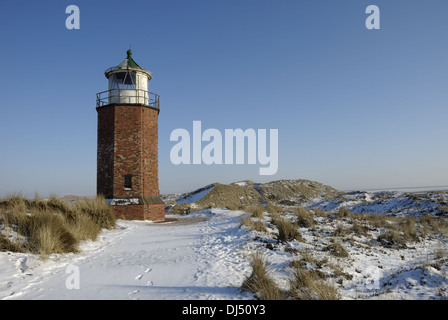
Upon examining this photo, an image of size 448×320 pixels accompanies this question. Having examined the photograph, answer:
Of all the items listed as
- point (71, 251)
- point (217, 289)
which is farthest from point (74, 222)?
point (217, 289)

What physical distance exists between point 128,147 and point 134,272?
12155 mm

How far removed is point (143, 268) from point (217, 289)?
2205 mm

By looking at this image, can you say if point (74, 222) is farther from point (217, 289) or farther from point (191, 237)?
point (217, 289)

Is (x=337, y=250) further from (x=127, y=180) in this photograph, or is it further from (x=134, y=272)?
(x=127, y=180)

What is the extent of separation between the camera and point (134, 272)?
564 centimetres

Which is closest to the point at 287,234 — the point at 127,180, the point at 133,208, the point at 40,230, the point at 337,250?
the point at 337,250

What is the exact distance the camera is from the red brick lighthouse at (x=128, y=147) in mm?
16375

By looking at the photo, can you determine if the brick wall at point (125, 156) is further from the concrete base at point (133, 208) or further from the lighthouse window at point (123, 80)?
the lighthouse window at point (123, 80)

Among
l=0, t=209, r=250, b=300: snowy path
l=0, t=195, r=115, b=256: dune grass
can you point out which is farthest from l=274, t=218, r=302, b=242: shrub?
l=0, t=195, r=115, b=256: dune grass

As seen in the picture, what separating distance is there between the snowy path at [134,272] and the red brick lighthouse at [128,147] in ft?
26.3

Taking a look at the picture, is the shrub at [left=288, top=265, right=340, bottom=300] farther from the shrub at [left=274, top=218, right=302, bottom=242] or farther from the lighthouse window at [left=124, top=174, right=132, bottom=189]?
the lighthouse window at [left=124, top=174, right=132, bottom=189]

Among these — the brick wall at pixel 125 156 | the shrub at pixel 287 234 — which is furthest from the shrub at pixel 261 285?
the brick wall at pixel 125 156

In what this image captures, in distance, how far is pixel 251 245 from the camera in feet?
26.2

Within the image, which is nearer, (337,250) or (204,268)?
(204,268)
